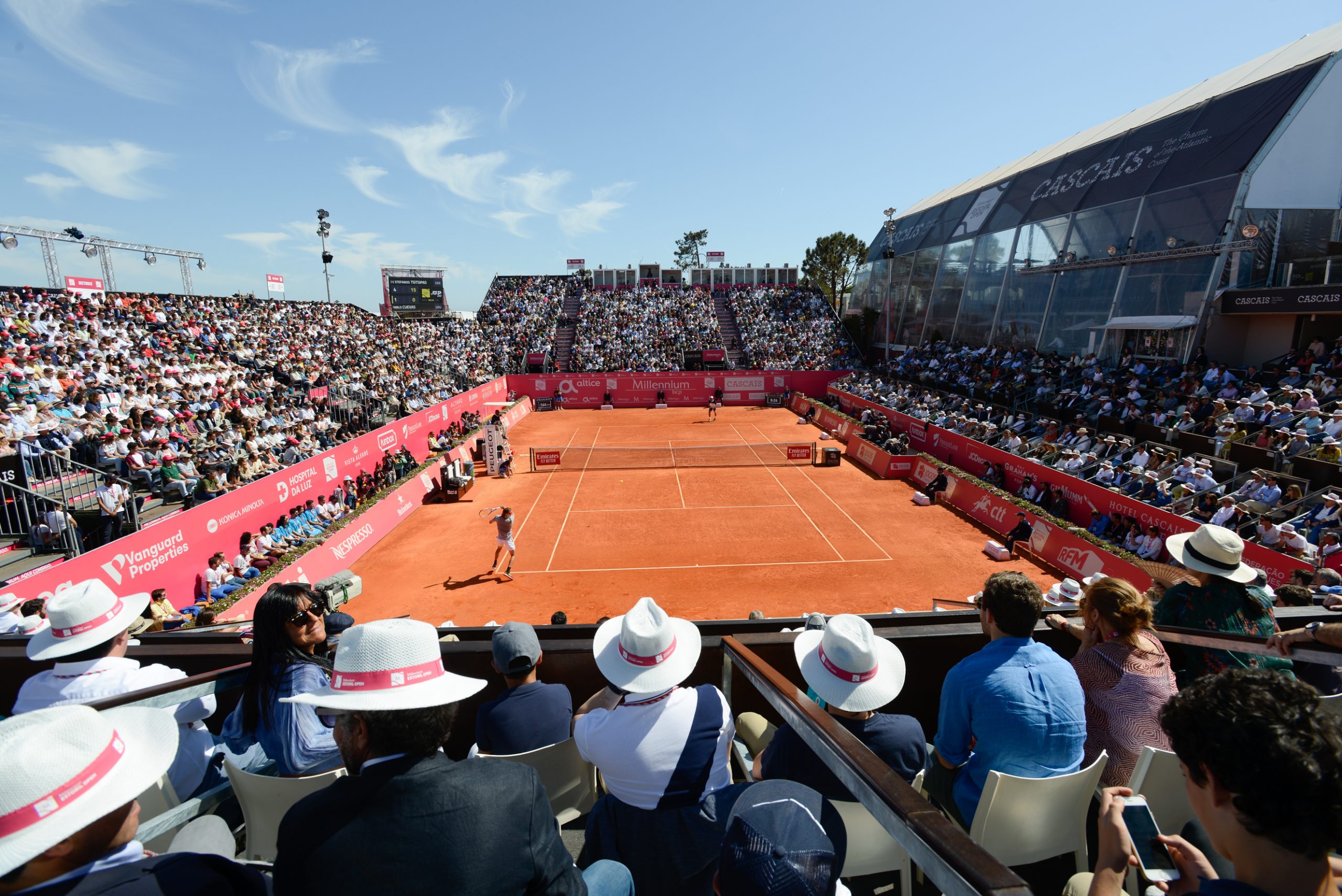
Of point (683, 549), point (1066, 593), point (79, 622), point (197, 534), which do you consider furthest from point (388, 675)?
point (683, 549)

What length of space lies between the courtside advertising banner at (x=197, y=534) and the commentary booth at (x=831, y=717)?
20.8 feet

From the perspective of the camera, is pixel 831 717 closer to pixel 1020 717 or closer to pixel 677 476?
pixel 1020 717

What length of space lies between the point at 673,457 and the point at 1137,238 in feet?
78.4

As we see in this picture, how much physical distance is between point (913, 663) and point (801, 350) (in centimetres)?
5158

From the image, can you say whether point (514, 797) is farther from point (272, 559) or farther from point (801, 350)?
point (801, 350)

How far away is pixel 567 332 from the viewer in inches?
2397

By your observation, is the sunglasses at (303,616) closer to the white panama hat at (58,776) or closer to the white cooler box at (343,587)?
the white panama hat at (58,776)

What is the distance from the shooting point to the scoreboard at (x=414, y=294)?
60.1 m

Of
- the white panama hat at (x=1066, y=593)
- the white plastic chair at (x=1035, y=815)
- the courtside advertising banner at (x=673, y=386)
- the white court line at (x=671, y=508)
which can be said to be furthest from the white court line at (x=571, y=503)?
the white plastic chair at (x=1035, y=815)

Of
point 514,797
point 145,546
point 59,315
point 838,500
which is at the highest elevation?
point 59,315

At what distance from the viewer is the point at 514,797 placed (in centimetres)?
199

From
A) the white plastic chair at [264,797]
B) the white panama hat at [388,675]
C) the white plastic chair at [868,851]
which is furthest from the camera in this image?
the white plastic chair at [868,851]

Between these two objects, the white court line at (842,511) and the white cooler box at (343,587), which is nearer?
the white cooler box at (343,587)

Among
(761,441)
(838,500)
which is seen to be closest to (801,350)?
(761,441)
